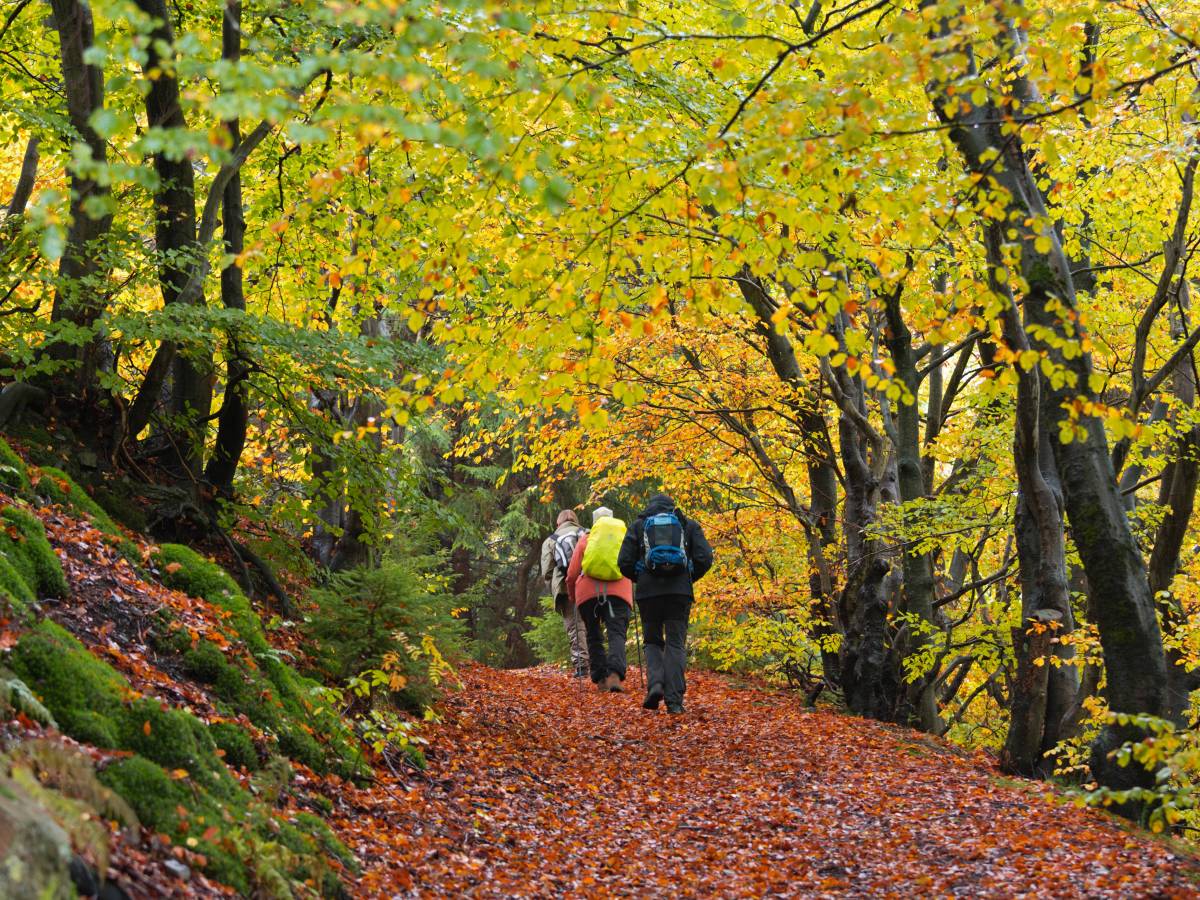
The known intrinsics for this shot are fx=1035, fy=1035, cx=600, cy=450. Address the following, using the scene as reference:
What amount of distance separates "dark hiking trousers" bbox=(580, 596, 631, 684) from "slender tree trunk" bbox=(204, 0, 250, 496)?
4615 millimetres

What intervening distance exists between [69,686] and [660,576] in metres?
6.91

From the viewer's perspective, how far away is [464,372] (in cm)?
624

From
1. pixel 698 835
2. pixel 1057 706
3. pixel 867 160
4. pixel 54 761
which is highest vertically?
pixel 867 160

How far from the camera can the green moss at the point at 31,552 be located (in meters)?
5.11

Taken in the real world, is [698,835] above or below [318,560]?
below

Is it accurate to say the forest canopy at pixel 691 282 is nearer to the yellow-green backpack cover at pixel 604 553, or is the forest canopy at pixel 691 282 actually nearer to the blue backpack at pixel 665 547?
the yellow-green backpack cover at pixel 604 553

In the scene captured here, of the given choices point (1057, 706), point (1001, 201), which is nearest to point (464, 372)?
point (1001, 201)

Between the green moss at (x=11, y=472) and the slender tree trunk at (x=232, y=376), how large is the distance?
7.48ft

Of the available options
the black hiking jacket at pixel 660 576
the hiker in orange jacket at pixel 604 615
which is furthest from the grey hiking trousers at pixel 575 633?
the black hiking jacket at pixel 660 576

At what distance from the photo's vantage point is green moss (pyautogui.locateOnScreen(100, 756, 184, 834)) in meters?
3.86

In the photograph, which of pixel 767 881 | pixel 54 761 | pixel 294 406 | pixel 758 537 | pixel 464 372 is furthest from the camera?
pixel 758 537

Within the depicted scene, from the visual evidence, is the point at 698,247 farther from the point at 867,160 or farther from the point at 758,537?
the point at 758,537

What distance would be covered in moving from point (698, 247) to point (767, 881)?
3.87 metres

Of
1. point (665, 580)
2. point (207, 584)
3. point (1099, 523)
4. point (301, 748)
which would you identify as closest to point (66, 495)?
point (207, 584)
